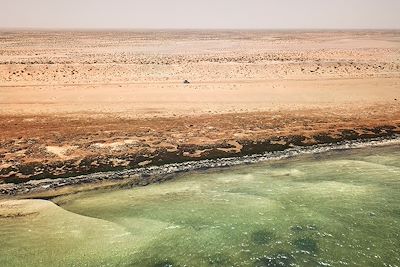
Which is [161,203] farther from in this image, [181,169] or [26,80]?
[26,80]

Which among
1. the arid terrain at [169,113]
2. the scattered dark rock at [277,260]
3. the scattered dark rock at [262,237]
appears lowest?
the scattered dark rock at [277,260]

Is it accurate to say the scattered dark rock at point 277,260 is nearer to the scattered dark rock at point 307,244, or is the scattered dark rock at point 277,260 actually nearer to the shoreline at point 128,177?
the scattered dark rock at point 307,244

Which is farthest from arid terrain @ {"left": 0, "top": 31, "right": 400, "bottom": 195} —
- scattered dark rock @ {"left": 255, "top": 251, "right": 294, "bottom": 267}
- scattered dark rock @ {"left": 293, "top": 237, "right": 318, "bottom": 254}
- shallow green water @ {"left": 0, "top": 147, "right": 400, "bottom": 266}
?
scattered dark rock @ {"left": 255, "top": 251, "right": 294, "bottom": 267}

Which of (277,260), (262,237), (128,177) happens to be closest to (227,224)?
(262,237)

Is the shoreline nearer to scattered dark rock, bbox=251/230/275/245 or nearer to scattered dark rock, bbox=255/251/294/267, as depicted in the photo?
scattered dark rock, bbox=251/230/275/245

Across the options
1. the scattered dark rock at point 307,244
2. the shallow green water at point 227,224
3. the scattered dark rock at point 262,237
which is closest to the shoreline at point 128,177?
the shallow green water at point 227,224
